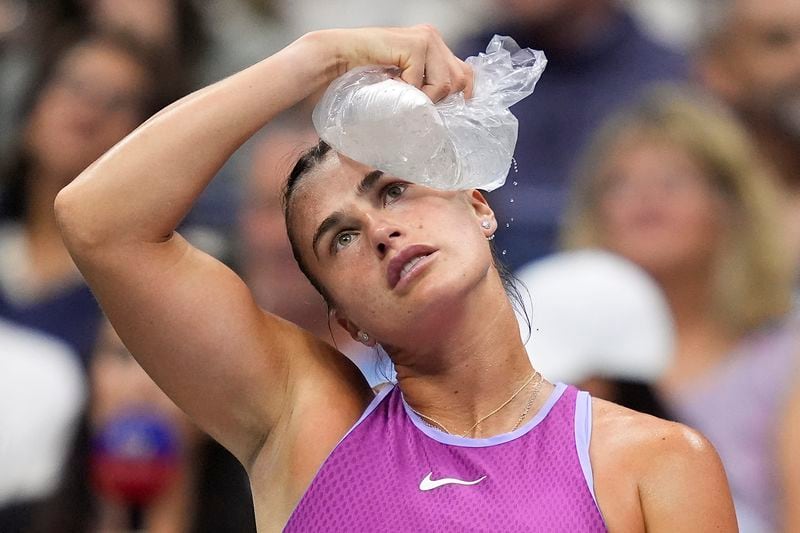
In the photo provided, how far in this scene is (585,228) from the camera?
4.02 metres

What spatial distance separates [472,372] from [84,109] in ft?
8.45

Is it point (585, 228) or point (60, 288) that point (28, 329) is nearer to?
point (60, 288)

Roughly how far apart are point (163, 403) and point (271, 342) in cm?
184

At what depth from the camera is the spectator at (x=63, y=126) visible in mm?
4219

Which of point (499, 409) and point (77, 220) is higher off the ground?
point (77, 220)

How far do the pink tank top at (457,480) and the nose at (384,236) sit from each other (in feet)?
0.90

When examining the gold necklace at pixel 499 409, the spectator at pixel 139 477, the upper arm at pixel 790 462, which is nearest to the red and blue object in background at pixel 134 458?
the spectator at pixel 139 477

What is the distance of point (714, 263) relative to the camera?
3.94 m

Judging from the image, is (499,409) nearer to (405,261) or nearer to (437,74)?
(405,261)

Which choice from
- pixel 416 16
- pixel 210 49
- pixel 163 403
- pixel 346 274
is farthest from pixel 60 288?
pixel 346 274

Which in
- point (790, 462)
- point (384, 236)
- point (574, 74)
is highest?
point (384, 236)

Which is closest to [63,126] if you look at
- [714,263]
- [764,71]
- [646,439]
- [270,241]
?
[270,241]

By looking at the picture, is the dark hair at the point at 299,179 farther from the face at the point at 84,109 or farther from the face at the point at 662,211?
the face at the point at 84,109

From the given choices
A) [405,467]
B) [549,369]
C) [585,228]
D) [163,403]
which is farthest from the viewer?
[585,228]
